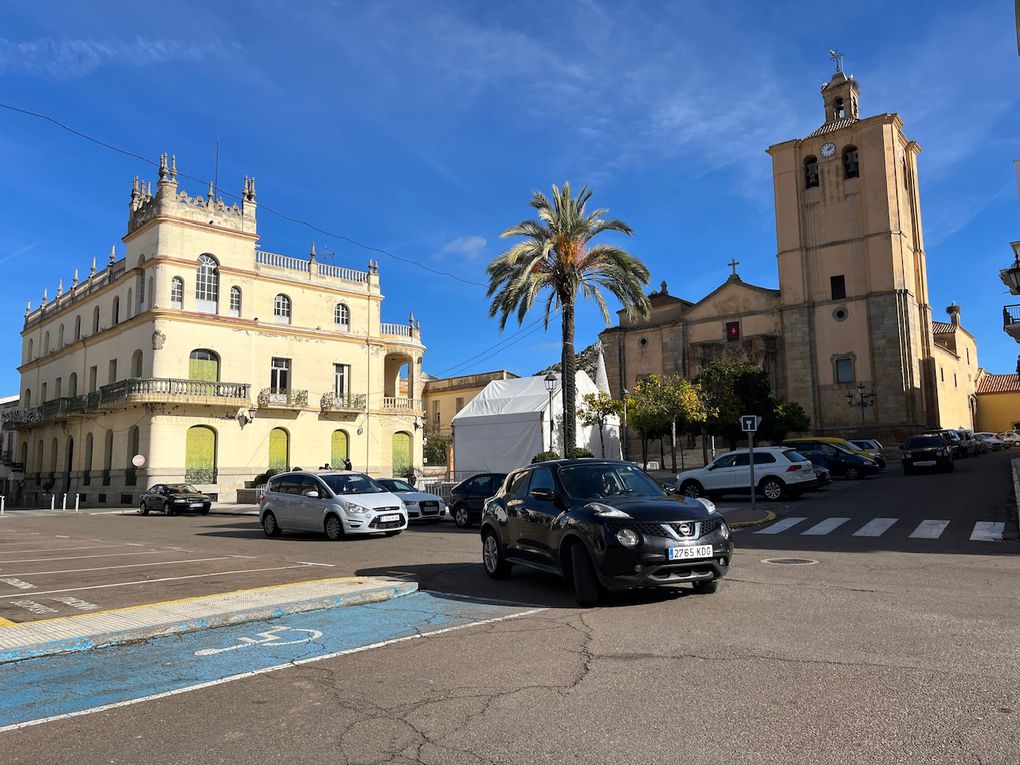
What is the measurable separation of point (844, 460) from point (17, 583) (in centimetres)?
2824

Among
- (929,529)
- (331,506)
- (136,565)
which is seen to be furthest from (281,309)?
(929,529)

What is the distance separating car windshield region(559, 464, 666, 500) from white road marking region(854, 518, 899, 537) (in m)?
7.30

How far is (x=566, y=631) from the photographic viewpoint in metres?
6.62

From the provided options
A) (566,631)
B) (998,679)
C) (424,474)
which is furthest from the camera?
(424,474)

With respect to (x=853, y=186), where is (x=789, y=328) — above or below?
below

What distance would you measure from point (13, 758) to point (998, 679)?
596 centimetres

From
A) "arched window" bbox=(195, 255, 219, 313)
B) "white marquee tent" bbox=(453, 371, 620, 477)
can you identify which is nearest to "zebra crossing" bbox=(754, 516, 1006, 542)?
"white marquee tent" bbox=(453, 371, 620, 477)

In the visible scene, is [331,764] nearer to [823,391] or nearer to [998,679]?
[998,679]

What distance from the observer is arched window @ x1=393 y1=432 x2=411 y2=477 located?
47031mm

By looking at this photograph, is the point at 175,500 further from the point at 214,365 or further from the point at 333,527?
the point at 333,527

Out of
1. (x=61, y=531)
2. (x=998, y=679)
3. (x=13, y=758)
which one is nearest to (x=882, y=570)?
(x=998, y=679)

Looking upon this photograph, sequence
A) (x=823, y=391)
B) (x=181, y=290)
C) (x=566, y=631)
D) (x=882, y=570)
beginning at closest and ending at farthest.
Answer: (x=566, y=631), (x=882, y=570), (x=181, y=290), (x=823, y=391)

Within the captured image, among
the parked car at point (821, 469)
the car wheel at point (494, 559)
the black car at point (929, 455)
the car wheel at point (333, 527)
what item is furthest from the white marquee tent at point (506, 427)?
the car wheel at point (494, 559)

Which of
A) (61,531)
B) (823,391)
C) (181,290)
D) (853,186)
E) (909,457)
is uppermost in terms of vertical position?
(853,186)
